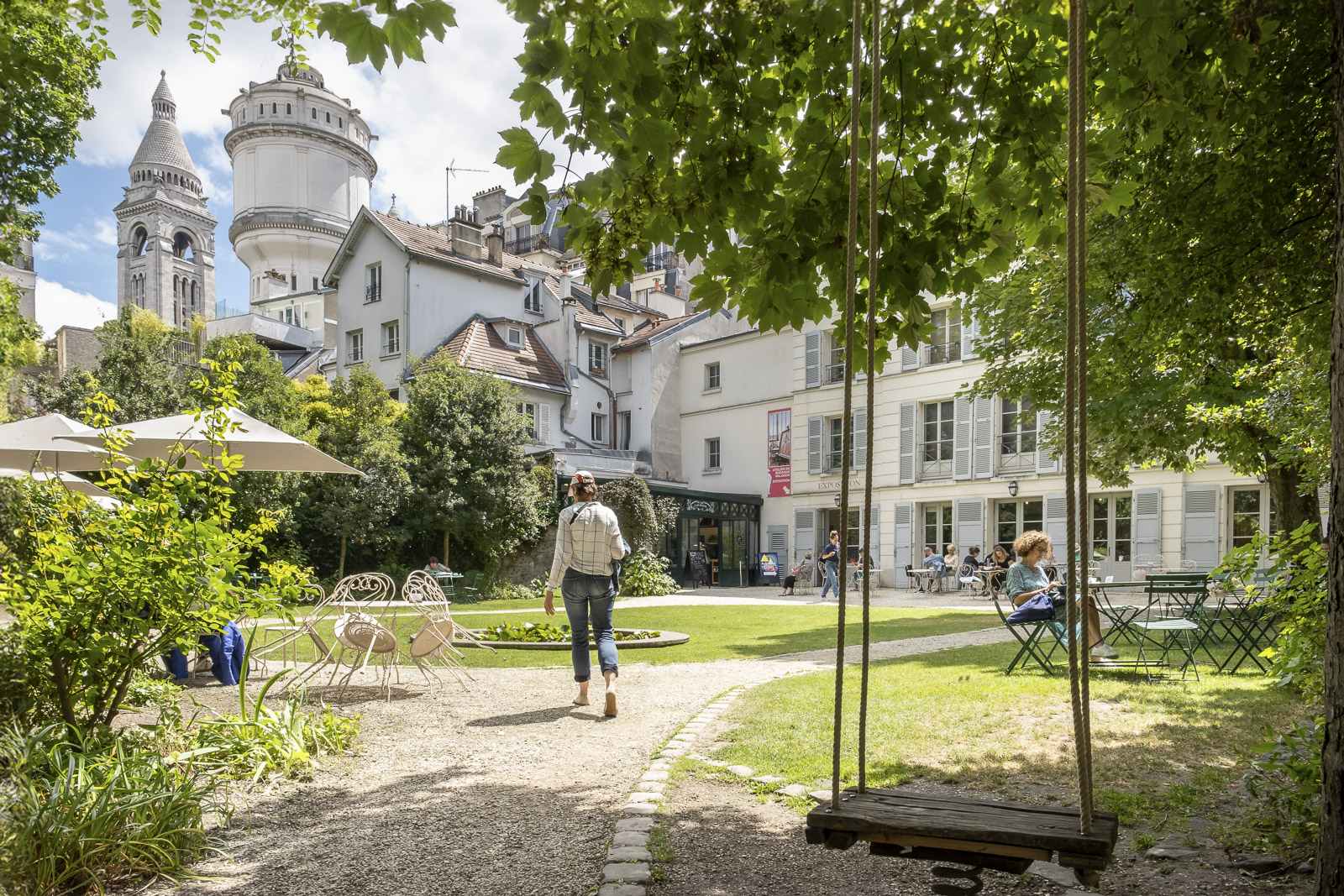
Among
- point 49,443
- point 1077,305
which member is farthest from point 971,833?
point 49,443

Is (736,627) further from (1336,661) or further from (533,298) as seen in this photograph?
(533,298)

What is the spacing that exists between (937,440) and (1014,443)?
253 cm

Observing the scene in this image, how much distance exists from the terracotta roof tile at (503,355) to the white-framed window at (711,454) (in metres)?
5.72

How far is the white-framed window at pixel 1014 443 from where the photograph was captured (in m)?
25.9

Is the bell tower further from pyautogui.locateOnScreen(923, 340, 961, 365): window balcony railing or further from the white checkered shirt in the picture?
the white checkered shirt

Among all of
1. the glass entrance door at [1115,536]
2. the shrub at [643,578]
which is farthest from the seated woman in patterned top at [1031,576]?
the glass entrance door at [1115,536]

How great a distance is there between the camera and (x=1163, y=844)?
147 inches

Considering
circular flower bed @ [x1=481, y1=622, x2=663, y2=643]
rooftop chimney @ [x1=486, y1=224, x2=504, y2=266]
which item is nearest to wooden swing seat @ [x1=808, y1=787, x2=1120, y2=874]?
circular flower bed @ [x1=481, y1=622, x2=663, y2=643]

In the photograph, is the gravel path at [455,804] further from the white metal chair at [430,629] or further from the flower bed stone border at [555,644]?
the flower bed stone border at [555,644]

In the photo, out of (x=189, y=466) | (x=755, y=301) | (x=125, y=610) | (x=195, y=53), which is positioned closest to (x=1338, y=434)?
(x=755, y=301)

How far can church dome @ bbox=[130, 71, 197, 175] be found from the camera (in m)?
99.0

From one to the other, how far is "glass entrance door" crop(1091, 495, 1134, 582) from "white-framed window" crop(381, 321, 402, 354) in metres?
21.1

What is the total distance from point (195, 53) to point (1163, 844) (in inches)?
267

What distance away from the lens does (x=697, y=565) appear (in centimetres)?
2859
